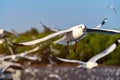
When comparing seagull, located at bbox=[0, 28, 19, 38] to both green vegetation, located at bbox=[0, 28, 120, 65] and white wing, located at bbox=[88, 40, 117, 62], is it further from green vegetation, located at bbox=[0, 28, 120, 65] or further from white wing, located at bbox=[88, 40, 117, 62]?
white wing, located at bbox=[88, 40, 117, 62]

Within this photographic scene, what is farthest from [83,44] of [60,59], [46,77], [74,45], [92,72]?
[92,72]

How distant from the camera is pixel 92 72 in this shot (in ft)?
29.8

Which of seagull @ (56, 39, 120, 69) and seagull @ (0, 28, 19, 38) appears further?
seagull @ (56, 39, 120, 69)

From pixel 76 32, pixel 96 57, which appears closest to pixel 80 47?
pixel 96 57

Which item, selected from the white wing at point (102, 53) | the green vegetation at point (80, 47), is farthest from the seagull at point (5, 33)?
the white wing at point (102, 53)

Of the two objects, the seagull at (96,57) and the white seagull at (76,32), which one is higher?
the white seagull at (76,32)

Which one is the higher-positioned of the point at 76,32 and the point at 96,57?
the point at 76,32

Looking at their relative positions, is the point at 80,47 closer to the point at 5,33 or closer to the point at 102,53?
the point at 102,53

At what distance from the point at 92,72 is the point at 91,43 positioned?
4.96 meters

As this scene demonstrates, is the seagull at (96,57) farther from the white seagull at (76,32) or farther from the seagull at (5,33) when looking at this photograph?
the seagull at (5,33)

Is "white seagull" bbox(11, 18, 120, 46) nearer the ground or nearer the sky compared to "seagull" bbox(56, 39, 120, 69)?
nearer the sky

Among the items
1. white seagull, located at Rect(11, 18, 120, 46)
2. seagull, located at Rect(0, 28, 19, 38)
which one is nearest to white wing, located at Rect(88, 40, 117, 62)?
white seagull, located at Rect(11, 18, 120, 46)

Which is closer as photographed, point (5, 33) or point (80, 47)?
point (5, 33)

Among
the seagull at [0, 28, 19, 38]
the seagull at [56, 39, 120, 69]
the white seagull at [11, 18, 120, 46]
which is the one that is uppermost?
the seagull at [0, 28, 19, 38]
